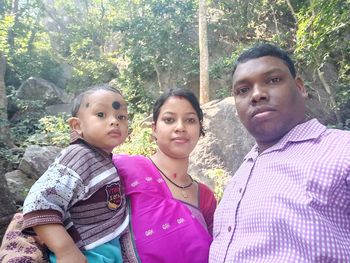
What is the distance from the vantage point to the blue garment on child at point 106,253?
1.38 m

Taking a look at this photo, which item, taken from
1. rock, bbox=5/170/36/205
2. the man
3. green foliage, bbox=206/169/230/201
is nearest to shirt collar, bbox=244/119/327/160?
the man

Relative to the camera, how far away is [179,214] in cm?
160

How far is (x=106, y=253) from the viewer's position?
143 cm

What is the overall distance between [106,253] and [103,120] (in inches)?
25.2

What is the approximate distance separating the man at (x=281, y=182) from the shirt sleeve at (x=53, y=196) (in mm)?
703

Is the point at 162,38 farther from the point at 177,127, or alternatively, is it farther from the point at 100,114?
the point at 100,114

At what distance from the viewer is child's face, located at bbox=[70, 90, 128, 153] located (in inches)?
61.6

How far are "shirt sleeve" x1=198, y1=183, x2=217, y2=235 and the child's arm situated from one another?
76 centimetres

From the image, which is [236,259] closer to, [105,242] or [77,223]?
[105,242]

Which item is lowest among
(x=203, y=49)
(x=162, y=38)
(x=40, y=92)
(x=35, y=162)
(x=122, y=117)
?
(x=35, y=162)

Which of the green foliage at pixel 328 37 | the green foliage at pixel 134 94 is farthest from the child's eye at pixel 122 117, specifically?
the green foliage at pixel 134 94

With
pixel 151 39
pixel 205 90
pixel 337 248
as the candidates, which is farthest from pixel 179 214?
pixel 151 39

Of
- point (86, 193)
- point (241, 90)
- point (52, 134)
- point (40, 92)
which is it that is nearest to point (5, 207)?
point (86, 193)

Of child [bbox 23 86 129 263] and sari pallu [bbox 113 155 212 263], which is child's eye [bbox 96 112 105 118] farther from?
sari pallu [bbox 113 155 212 263]
